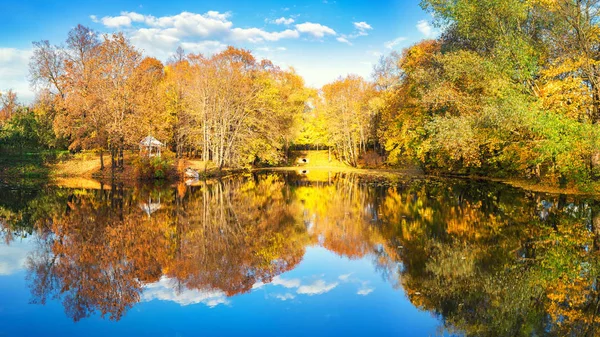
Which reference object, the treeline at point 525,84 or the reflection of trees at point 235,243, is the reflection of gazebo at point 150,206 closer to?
the reflection of trees at point 235,243

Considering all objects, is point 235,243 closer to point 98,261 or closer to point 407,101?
point 98,261

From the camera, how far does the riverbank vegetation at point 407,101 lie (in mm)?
18344

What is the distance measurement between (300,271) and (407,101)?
1047 inches

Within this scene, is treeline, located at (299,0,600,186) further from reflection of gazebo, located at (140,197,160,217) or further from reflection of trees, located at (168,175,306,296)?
reflection of gazebo, located at (140,197,160,217)

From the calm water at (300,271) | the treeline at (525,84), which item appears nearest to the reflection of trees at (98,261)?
the calm water at (300,271)

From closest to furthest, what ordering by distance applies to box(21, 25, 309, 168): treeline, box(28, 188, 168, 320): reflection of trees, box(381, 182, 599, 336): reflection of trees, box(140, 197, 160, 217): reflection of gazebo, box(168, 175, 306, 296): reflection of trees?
box(381, 182, 599, 336): reflection of trees
box(28, 188, 168, 320): reflection of trees
box(168, 175, 306, 296): reflection of trees
box(140, 197, 160, 217): reflection of gazebo
box(21, 25, 309, 168): treeline

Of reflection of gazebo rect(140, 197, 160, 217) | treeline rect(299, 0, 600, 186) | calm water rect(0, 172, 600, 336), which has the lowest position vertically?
calm water rect(0, 172, 600, 336)

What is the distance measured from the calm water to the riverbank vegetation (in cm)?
575

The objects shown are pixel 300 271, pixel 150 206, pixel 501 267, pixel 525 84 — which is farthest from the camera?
pixel 525 84

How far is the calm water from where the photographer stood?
604 cm

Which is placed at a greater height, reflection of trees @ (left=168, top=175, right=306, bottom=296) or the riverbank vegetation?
the riverbank vegetation

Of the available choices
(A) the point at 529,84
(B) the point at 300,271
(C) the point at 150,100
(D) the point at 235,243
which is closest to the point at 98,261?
(D) the point at 235,243

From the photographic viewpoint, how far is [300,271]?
8.75 m

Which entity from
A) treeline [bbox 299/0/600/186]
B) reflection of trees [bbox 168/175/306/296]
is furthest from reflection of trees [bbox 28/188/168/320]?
treeline [bbox 299/0/600/186]
